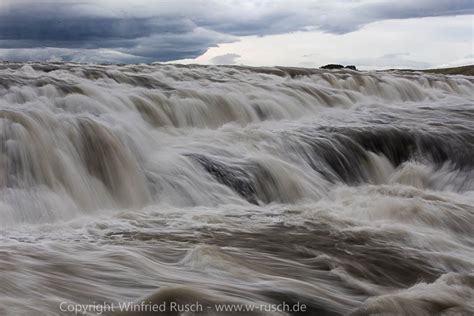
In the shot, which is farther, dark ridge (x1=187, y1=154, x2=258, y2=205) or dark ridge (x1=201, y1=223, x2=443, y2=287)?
dark ridge (x1=187, y1=154, x2=258, y2=205)

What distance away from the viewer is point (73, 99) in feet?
38.7

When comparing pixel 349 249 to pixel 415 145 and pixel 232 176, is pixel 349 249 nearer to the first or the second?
pixel 232 176

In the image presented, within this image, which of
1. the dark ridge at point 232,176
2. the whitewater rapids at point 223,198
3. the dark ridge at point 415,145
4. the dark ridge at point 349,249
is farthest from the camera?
the dark ridge at point 415,145

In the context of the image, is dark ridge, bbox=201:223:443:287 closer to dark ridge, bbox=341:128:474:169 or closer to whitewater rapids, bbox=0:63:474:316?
whitewater rapids, bbox=0:63:474:316

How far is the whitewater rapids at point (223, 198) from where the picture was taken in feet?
16.8

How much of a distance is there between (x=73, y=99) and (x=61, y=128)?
2.28 metres

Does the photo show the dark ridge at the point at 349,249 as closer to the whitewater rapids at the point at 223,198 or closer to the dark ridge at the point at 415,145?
the whitewater rapids at the point at 223,198

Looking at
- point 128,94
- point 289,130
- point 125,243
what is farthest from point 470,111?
point 125,243

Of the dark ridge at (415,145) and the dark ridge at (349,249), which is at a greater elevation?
the dark ridge at (415,145)

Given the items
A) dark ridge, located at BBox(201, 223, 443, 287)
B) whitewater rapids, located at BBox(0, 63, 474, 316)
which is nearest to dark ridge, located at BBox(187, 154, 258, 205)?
whitewater rapids, located at BBox(0, 63, 474, 316)

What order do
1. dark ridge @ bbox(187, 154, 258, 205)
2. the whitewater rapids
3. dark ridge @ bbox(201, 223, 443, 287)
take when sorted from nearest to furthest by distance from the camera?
the whitewater rapids < dark ridge @ bbox(201, 223, 443, 287) < dark ridge @ bbox(187, 154, 258, 205)

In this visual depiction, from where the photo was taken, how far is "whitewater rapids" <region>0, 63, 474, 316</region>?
5.13 m

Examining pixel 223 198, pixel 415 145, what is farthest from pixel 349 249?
pixel 415 145

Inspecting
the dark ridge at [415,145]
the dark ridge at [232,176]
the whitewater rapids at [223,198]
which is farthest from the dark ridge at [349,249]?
the dark ridge at [415,145]
